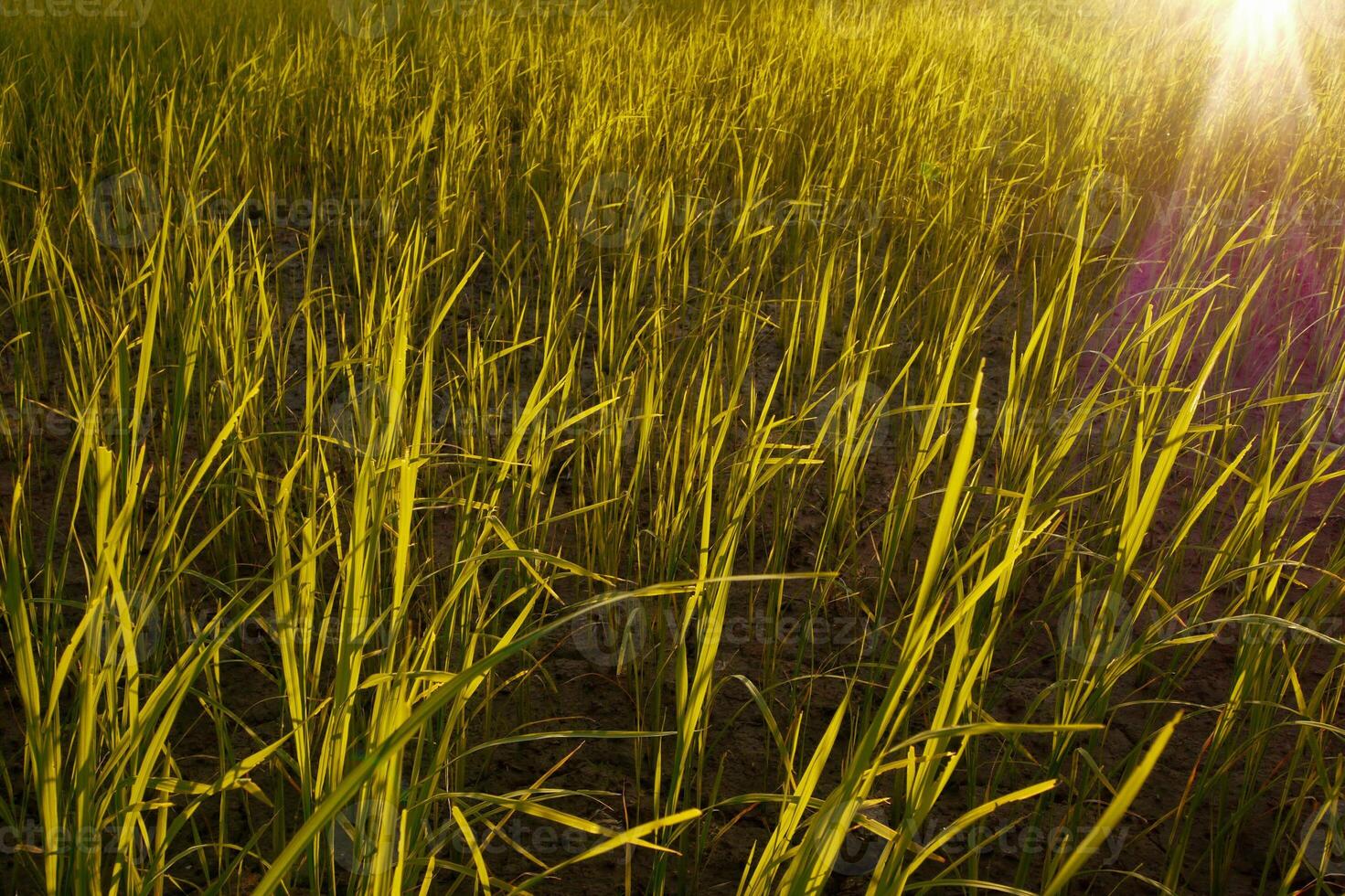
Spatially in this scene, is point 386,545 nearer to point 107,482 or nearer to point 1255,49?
point 107,482

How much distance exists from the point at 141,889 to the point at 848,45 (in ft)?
13.8

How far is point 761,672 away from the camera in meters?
1.32

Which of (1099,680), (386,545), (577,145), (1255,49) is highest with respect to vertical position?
(1255,49)

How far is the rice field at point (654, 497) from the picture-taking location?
82 centimetres

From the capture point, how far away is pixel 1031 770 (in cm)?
120

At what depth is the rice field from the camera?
821 millimetres

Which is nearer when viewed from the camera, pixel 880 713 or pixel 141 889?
pixel 880 713

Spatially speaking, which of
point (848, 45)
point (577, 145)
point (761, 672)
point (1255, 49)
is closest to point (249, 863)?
point (761, 672)

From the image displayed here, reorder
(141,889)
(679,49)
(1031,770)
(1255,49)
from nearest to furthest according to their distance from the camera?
(141,889) → (1031,770) → (679,49) → (1255,49)

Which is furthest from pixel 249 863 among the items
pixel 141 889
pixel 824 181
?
pixel 824 181

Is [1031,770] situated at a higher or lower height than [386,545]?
lower

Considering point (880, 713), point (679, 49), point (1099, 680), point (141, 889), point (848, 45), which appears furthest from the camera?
point (848, 45)

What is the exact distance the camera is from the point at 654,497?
65.3 inches

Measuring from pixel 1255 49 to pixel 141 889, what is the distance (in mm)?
6287
